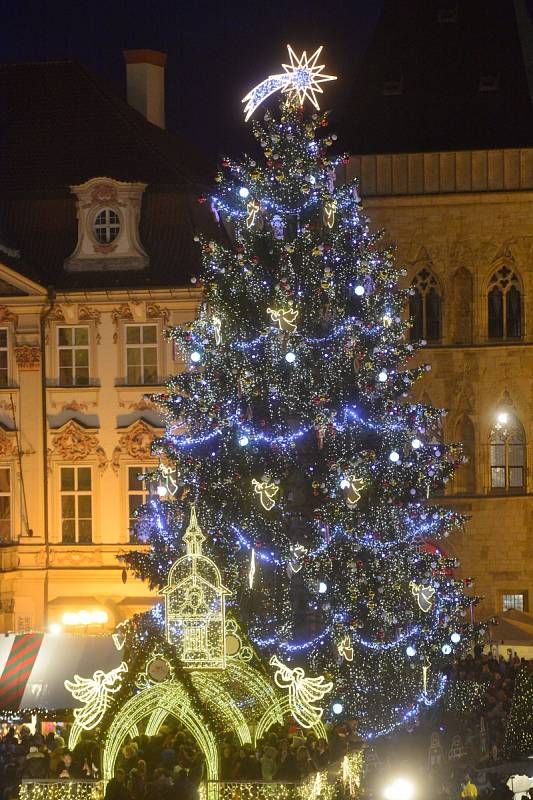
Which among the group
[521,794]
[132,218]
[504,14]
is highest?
[504,14]

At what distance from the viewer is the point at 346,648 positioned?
36625mm

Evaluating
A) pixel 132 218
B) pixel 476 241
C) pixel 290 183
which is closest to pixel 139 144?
pixel 132 218

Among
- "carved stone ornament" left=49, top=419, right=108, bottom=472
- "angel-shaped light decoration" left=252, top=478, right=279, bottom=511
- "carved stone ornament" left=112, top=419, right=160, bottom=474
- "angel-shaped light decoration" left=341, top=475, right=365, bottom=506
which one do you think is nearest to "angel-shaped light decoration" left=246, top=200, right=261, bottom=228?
"angel-shaped light decoration" left=252, top=478, right=279, bottom=511

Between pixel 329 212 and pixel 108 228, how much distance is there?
13034 millimetres

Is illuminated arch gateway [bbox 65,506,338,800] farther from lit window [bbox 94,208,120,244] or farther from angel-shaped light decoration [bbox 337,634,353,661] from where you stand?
lit window [bbox 94,208,120,244]

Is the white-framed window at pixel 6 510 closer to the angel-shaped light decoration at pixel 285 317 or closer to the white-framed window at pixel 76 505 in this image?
the white-framed window at pixel 76 505

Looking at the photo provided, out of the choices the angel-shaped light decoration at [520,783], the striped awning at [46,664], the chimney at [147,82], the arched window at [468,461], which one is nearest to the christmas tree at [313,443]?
the striped awning at [46,664]

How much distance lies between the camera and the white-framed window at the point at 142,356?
162 feet

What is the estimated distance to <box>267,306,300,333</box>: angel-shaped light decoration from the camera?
121 feet

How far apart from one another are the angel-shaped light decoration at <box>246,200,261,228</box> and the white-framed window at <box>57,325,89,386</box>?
12.4 meters

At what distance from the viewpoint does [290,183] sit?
37688 mm

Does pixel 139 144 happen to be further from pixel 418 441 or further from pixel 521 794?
pixel 521 794

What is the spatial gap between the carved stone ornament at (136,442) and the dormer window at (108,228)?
318cm

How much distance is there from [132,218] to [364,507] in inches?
555
